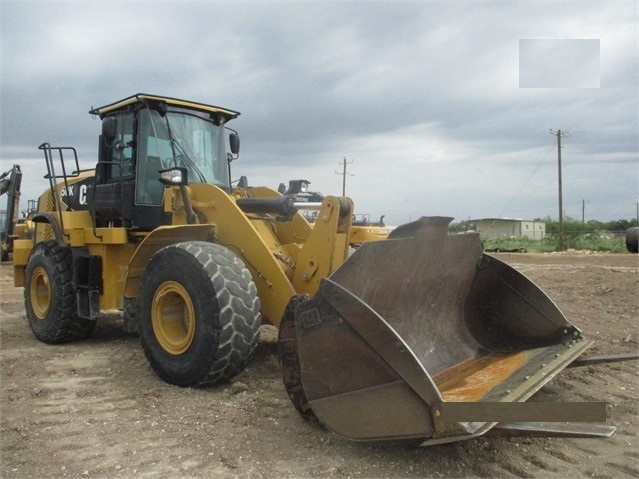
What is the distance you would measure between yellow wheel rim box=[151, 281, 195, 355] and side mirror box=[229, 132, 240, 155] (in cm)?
251

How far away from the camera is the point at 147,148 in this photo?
246 inches

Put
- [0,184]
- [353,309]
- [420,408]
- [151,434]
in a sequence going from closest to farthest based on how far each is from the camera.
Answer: [420,408], [353,309], [151,434], [0,184]

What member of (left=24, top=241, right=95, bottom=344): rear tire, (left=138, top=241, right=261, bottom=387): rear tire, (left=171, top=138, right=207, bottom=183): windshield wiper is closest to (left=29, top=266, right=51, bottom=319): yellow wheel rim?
(left=24, top=241, right=95, bottom=344): rear tire

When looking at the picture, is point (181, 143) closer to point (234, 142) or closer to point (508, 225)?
point (234, 142)

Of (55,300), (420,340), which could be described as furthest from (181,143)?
(420,340)

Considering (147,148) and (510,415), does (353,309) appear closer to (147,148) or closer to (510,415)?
(510,415)

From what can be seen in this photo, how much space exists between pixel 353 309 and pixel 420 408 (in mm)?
621

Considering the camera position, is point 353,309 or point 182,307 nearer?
point 353,309

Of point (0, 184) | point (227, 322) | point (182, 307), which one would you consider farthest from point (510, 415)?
point (0, 184)

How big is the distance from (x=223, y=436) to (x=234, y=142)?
4.04 meters

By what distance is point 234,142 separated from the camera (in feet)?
23.2

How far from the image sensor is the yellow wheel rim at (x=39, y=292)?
7.15m

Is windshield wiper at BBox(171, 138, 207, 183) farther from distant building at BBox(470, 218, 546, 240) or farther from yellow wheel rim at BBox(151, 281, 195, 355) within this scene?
distant building at BBox(470, 218, 546, 240)

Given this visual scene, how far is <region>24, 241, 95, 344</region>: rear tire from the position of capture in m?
6.76
